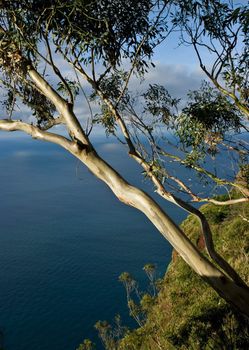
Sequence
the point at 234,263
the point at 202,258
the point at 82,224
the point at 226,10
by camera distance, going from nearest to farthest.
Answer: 1. the point at 202,258
2. the point at 226,10
3. the point at 234,263
4. the point at 82,224

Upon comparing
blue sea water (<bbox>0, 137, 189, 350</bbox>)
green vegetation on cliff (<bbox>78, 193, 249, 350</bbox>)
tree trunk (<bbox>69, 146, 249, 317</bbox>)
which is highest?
tree trunk (<bbox>69, 146, 249, 317</bbox>)

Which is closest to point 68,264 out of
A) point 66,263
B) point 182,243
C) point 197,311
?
point 66,263

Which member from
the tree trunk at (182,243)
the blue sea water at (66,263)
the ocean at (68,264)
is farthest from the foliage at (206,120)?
the blue sea water at (66,263)

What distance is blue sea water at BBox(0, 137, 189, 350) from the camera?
119ft

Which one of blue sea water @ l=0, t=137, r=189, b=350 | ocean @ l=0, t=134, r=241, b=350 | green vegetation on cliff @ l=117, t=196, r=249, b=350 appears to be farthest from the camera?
blue sea water @ l=0, t=137, r=189, b=350

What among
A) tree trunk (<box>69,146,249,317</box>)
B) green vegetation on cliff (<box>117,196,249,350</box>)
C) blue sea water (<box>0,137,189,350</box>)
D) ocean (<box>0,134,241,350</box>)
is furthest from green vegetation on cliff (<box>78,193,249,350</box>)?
blue sea water (<box>0,137,189,350</box>)

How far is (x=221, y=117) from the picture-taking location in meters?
9.47

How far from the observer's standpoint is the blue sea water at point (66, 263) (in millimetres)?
36375

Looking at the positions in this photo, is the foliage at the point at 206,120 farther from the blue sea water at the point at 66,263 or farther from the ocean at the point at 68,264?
the blue sea water at the point at 66,263

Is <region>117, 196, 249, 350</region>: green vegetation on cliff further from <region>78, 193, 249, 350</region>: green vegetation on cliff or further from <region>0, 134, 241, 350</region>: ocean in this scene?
<region>0, 134, 241, 350</region>: ocean

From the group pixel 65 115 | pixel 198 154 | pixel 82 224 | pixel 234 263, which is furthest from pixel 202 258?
pixel 82 224

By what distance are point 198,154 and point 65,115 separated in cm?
444

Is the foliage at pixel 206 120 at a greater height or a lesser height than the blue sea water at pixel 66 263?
greater

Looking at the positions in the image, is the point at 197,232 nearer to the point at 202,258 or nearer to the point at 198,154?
the point at 198,154
